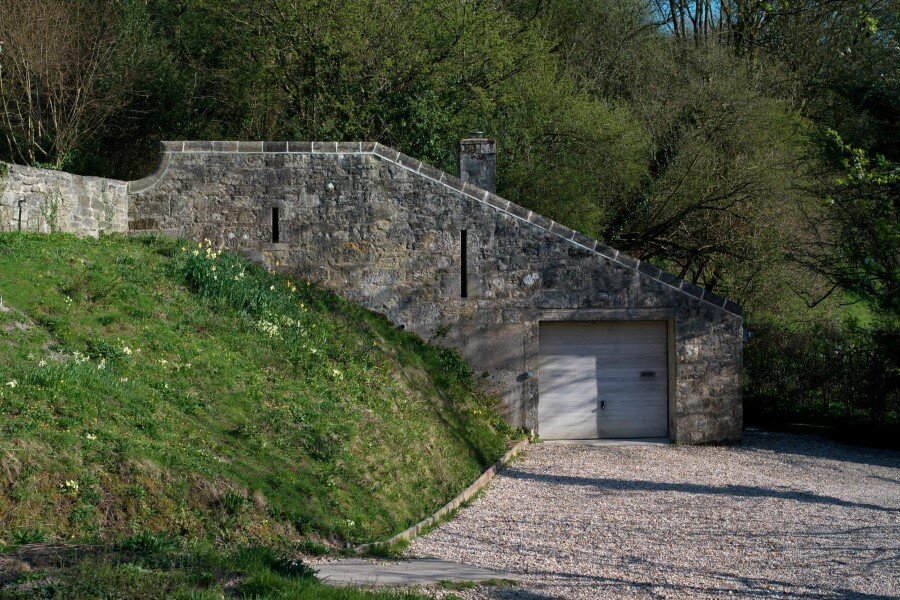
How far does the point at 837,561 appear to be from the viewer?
944cm

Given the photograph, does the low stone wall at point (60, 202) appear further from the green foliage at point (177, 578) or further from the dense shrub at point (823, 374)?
the dense shrub at point (823, 374)

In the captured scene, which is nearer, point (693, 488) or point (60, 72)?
point (693, 488)

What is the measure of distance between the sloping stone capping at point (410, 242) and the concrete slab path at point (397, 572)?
8.16 meters

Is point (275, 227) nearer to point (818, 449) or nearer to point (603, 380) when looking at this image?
point (603, 380)

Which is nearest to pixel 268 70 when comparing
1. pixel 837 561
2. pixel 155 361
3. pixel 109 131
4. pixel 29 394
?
pixel 109 131

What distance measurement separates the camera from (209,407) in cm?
1061

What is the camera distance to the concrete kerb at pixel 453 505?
30.5ft

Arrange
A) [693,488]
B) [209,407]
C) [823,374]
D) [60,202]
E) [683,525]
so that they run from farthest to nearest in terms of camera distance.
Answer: [823,374] → [60,202] → [693,488] → [683,525] → [209,407]

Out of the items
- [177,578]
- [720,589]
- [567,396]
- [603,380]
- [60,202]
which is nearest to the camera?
[177,578]

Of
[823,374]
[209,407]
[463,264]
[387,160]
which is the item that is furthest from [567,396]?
[209,407]

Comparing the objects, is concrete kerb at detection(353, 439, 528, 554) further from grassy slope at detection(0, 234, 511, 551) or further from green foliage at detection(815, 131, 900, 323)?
green foliage at detection(815, 131, 900, 323)

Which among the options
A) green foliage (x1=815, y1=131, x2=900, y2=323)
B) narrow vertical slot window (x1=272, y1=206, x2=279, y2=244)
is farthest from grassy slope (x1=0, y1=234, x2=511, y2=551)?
green foliage (x1=815, y1=131, x2=900, y2=323)

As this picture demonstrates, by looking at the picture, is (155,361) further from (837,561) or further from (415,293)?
(837,561)

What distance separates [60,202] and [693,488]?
10223mm
